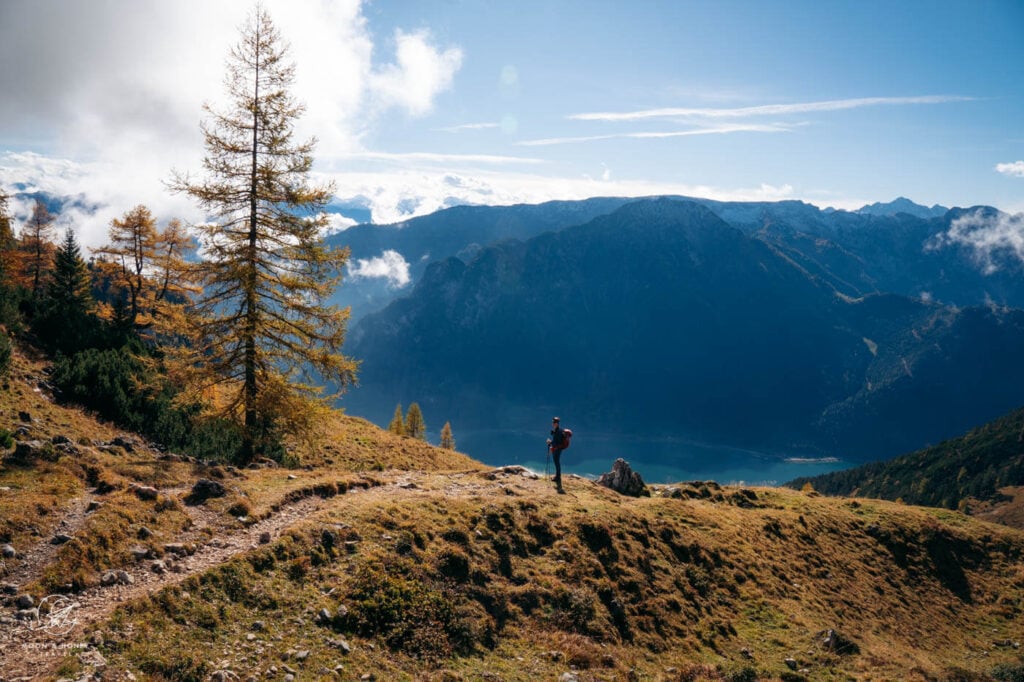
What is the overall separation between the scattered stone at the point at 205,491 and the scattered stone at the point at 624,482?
22114mm


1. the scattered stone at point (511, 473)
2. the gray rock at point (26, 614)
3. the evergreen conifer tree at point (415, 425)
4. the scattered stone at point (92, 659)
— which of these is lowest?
the evergreen conifer tree at point (415, 425)

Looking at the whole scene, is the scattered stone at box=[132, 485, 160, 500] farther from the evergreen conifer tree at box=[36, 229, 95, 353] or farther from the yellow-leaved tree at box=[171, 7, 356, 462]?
the evergreen conifer tree at box=[36, 229, 95, 353]

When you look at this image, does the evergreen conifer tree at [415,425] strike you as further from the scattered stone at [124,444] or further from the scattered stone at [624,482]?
the scattered stone at [124,444]

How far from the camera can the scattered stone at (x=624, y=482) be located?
32.7 metres

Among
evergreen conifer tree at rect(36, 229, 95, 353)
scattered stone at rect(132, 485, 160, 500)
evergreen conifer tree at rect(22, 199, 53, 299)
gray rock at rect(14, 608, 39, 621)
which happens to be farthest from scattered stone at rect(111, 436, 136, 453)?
evergreen conifer tree at rect(22, 199, 53, 299)

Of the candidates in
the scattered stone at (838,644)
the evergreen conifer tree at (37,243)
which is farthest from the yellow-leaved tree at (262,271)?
the evergreen conifer tree at (37,243)

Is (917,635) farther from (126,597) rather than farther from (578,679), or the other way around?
(126,597)

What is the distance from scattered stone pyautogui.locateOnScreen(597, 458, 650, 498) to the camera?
107 feet

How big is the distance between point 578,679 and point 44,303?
48.4m

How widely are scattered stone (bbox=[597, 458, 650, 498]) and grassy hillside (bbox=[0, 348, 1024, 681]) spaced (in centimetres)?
250

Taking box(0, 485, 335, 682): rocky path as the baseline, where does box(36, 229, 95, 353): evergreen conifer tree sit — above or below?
above

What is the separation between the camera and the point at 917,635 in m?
25.0

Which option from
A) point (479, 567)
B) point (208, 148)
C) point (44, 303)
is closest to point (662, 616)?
point (479, 567)

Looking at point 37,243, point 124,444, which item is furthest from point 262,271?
point 37,243
